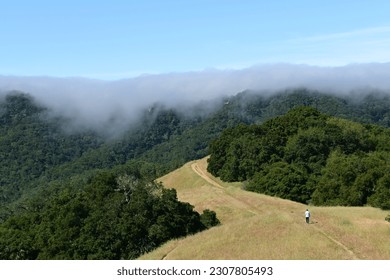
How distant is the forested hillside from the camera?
66.4 metres

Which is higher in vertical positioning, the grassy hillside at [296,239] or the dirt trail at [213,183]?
the grassy hillside at [296,239]

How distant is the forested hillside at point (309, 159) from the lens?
66375 millimetres

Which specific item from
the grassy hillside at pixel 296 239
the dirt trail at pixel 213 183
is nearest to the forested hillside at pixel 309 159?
the dirt trail at pixel 213 183

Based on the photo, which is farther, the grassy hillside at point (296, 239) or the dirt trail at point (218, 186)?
the dirt trail at point (218, 186)

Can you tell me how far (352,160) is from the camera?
75.2 meters

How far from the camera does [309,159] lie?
3580 inches

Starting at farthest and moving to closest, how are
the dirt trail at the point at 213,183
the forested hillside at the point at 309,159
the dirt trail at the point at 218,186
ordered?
the forested hillside at the point at 309,159 < the dirt trail at the point at 213,183 < the dirt trail at the point at 218,186

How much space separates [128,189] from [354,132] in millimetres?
62386

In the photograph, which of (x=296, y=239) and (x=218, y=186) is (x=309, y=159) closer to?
(x=218, y=186)

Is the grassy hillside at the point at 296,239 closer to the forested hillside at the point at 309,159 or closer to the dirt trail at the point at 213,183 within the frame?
the dirt trail at the point at 213,183

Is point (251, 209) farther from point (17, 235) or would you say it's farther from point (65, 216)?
point (17, 235)

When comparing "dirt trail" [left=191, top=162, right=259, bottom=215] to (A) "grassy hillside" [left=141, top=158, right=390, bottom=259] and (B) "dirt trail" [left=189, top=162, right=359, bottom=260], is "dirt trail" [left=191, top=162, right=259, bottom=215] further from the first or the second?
(A) "grassy hillside" [left=141, top=158, right=390, bottom=259]

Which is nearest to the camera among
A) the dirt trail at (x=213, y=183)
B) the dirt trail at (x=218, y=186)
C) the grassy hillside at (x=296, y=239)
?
the grassy hillside at (x=296, y=239)
